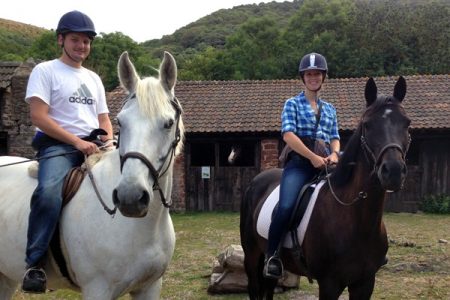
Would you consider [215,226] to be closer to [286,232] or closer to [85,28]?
[286,232]

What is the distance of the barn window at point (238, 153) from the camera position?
17.6 meters

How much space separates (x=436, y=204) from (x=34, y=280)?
15.8 meters

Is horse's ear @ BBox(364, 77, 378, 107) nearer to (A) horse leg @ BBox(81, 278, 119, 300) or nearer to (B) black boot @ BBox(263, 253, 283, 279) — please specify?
(B) black boot @ BBox(263, 253, 283, 279)

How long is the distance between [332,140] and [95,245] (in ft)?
8.97

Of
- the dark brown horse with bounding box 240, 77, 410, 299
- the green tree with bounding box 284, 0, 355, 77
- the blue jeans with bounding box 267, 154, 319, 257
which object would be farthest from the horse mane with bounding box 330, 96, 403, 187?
the green tree with bounding box 284, 0, 355, 77

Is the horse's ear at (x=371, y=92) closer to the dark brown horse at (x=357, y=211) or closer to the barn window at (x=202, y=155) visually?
the dark brown horse at (x=357, y=211)

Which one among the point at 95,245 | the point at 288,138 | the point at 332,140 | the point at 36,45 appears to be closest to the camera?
the point at 95,245

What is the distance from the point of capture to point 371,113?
363 cm

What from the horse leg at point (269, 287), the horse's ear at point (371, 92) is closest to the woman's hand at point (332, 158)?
the horse's ear at point (371, 92)

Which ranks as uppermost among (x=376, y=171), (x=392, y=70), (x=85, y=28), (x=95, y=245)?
(x=392, y=70)

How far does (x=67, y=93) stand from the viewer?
11.2 ft

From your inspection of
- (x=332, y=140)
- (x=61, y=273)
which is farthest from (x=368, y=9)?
(x=61, y=273)

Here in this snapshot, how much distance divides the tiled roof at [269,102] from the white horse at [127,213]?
13.1 meters

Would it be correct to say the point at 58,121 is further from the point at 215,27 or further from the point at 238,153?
the point at 215,27
